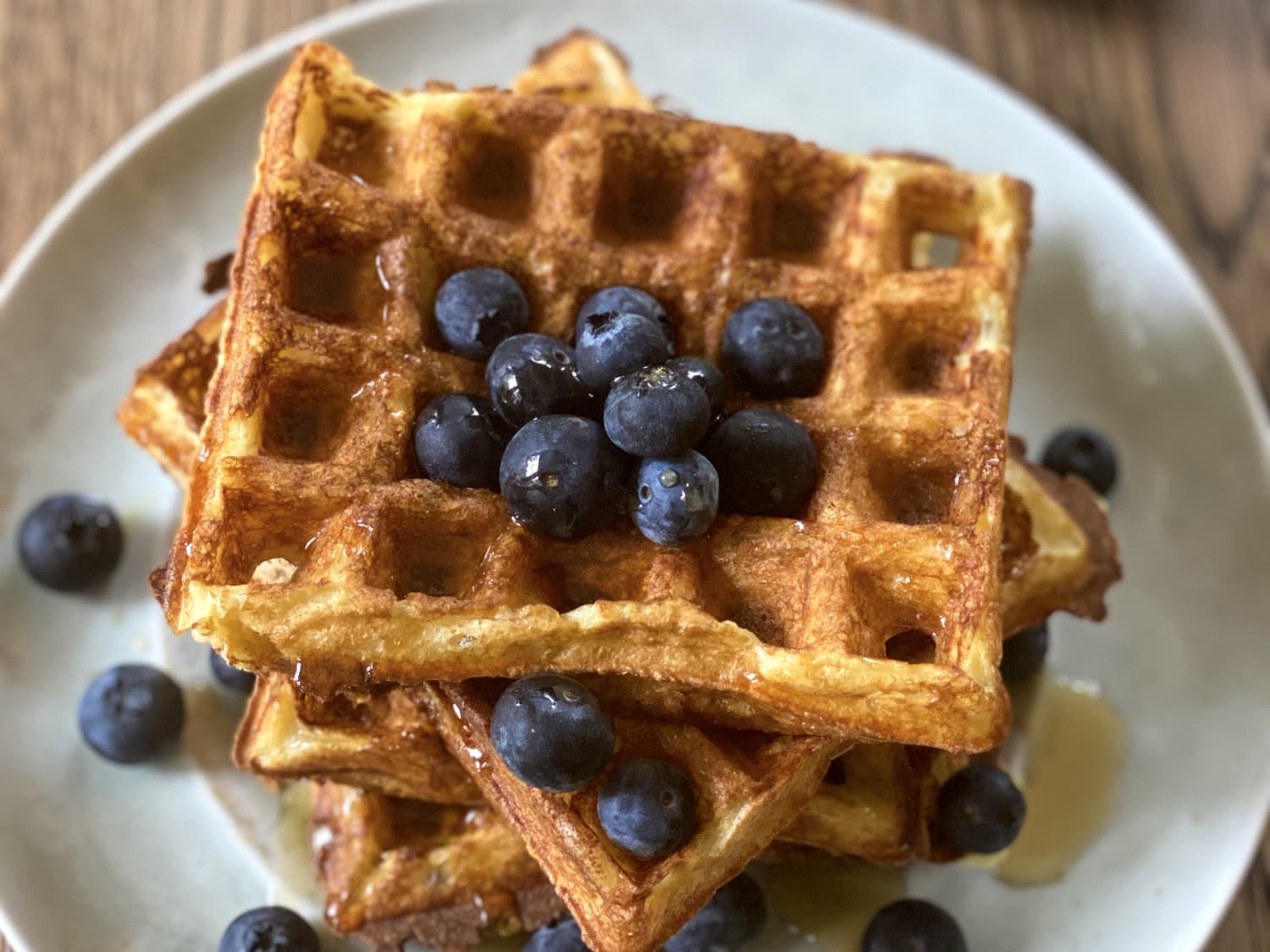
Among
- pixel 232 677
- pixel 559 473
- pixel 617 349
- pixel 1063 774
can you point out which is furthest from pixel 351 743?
pixel 1063 774

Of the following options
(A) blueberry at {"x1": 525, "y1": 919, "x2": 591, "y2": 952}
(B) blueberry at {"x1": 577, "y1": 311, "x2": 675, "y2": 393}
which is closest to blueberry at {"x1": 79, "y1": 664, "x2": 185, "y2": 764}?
(A) blueberry at {"x1": 525, "y1": 919, "x2": 591, "y2": 952}

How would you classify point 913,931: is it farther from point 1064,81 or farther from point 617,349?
point 1064,81

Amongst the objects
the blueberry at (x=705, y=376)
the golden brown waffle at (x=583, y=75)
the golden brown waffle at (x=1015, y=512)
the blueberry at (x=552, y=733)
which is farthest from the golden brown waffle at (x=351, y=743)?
the golden brown waffle at (x=583, y=75)

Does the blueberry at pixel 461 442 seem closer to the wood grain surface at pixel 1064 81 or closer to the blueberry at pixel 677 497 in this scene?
the blueberry at pixel 677 497

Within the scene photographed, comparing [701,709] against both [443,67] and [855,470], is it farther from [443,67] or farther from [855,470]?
[443,67]

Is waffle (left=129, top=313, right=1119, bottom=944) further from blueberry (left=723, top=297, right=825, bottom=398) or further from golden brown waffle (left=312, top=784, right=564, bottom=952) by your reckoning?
blueberry (left=723, top=297, right=825, bottom=398)

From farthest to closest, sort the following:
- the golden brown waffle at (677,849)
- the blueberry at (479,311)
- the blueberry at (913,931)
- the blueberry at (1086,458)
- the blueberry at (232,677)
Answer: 1. the blueberry at (1086,458)
2. the blueberry at (232,677)
3. the blueberry at (913,931)
4. the blueberry at (479,311)
5. the golden brown waffle at (677,849)

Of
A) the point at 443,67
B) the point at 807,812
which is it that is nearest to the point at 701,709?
the point at 807,812
